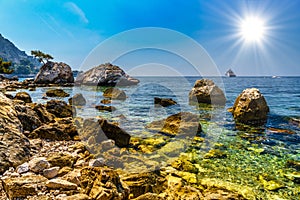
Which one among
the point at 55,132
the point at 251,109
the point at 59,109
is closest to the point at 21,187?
the point at 55,132

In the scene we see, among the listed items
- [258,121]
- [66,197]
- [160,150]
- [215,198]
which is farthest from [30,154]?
[258,121]

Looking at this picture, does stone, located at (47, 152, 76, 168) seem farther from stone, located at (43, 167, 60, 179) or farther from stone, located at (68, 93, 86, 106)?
stone, located at (68, 93, 86, 106)

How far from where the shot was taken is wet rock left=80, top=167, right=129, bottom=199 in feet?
12.7

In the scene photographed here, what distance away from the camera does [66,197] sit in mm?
3705

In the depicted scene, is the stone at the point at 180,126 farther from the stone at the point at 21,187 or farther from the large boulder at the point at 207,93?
the large boulder at the point at 207,93

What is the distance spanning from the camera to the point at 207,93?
21828mm

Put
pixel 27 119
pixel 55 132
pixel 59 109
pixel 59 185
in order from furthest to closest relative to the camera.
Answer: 1. pixel 59 109
2. pixel 27 119
3. pixel 55 132
4. pixel 59 185

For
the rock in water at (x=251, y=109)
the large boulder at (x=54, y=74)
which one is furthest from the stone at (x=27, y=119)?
the large boulder at (x=54, y=74)

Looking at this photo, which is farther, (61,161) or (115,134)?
(115,134)

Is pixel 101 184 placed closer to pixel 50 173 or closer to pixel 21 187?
pixel 50 173

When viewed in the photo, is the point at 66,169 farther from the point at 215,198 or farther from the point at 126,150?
the point at 215,198

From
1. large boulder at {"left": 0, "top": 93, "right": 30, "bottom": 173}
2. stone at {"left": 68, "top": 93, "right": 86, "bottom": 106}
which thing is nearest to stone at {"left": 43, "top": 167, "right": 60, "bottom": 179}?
large boulder at {"left": 0, "top": 93, "right": 30, "bottom": 173}

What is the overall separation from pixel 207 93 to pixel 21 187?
66.3 feet

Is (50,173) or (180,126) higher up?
(180,126)
